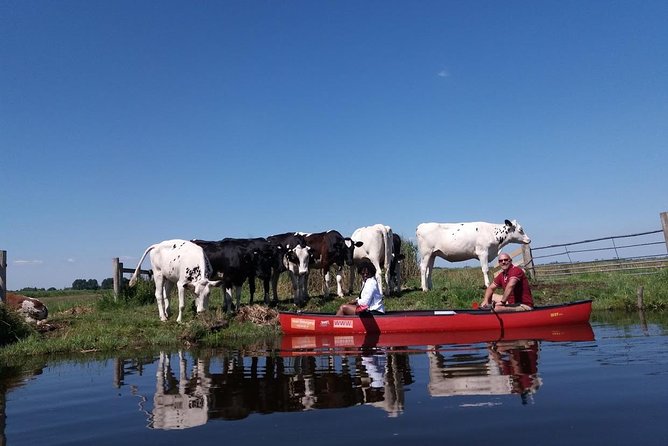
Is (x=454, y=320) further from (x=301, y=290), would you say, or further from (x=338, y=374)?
(x=301, y=290)

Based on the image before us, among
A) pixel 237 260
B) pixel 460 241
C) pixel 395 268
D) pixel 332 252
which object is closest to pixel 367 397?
pixel 237 260

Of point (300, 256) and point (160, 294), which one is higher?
point (300, 256)

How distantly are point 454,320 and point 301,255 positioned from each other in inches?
256

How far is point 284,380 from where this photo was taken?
23.9 ft

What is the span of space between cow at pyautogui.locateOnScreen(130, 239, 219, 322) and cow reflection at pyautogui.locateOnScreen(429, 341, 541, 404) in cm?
720

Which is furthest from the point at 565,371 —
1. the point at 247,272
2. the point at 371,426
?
the point at 247,272

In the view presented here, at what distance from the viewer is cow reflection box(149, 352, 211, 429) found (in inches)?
215

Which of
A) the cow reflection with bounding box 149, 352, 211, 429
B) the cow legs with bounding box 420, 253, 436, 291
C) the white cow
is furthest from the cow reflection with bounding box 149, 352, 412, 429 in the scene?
the cow legs with bounding box 420, 253, 436, 291

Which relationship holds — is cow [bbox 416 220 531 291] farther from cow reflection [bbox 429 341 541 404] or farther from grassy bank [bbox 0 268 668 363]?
cow reflection [bbox 429 341 541 404]

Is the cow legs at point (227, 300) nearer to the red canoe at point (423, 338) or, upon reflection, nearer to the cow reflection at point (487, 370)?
the red canoe at point (423, 338)

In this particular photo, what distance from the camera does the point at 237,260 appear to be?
53.3 ft

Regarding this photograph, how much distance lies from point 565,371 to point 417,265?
16.6m

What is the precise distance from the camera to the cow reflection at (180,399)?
5465 mm

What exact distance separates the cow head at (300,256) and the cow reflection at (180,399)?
8.09 m
